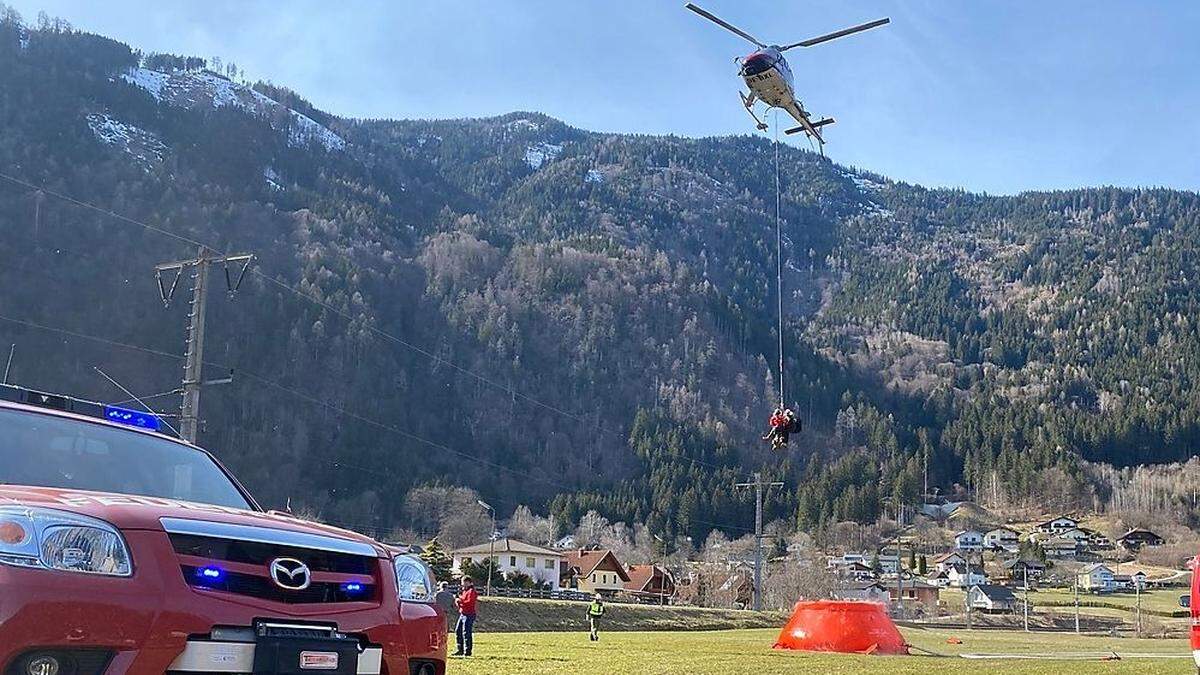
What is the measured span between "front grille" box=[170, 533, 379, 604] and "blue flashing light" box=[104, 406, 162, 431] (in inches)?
97.0

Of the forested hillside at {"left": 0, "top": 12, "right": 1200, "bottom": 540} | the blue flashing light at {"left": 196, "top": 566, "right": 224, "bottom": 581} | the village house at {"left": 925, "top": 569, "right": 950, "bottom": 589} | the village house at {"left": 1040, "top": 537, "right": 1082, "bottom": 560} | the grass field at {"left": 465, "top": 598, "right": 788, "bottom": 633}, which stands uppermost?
the forested hillside at {"left": 0, "top": 12, "right": 1200, "bottom": 540}

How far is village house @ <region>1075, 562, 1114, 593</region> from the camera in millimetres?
128875

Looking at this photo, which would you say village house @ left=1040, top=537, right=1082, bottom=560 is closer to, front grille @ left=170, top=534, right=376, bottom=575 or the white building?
the white building

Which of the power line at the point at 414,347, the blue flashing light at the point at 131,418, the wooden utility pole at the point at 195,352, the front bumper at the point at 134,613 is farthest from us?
the power line at the point at 414,347

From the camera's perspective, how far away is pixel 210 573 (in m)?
4.25

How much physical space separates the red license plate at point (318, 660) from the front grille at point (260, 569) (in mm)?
233

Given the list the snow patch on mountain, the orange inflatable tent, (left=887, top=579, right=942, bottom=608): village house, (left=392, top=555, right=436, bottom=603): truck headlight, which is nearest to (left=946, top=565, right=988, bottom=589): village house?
(left=887, top=579, right=942, bottom=608): village house

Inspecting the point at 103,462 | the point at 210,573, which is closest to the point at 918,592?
the point at 103,462

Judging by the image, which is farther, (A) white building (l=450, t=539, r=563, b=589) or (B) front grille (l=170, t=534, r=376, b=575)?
(A) white building (l=450, t=539, r=563, b=589)

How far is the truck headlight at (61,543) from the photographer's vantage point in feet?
12.8

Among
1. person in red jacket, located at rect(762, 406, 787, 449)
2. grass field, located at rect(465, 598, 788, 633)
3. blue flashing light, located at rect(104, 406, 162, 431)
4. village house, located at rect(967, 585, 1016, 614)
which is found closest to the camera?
blue flashing light, located at rect(104, 406, 162, 431)

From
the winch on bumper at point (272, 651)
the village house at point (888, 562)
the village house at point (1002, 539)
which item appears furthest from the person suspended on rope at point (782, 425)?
the village house at point (1002, 539)

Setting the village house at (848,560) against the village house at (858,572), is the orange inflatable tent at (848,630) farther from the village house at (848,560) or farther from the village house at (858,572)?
the village house at (848,560)

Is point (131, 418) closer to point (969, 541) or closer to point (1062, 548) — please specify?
point (969, 541)
